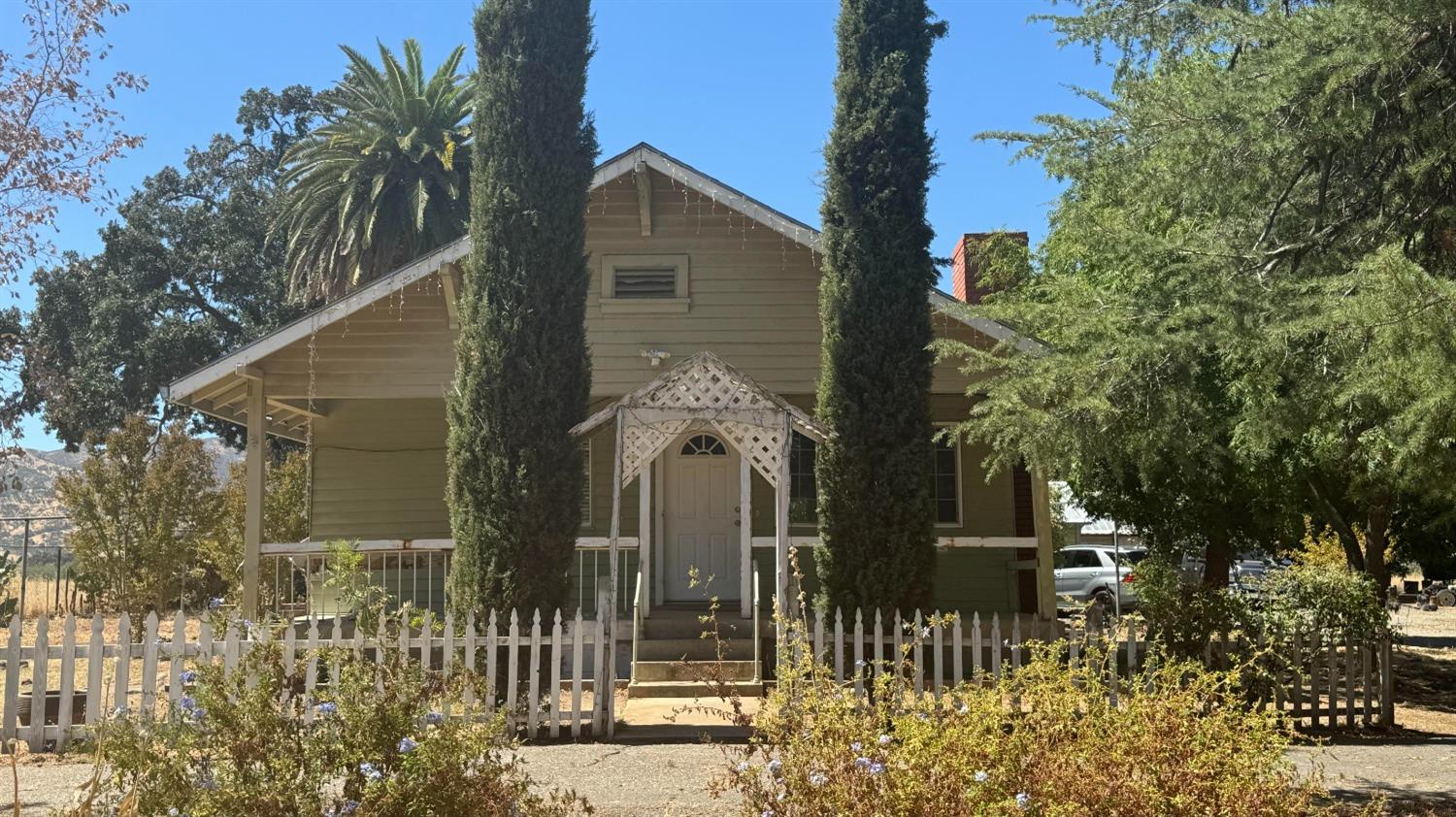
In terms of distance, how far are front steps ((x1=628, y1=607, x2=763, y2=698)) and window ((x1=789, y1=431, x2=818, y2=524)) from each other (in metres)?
2.38

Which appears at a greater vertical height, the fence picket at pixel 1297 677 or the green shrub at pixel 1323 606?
the green shrub at pixel 1323 606

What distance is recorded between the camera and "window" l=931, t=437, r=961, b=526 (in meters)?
15.7

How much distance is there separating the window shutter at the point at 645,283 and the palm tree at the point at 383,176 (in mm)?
16399

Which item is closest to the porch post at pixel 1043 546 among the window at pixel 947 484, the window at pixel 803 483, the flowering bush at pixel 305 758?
the window at pixel 947 484

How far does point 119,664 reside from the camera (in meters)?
9.41

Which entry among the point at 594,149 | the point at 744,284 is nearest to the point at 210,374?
the point at 594,149

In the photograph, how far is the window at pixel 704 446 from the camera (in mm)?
15211

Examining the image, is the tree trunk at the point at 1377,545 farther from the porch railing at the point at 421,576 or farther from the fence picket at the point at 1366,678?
the porch railing at the point at 421,576

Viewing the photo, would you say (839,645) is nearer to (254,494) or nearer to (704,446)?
(704,446)

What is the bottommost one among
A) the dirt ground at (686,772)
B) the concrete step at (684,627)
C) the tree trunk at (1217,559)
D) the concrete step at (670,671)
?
the dirt ground at (686,772)

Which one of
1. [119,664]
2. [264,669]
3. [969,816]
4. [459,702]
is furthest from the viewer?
[119,664]

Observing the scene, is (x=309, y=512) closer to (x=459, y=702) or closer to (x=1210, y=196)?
(x=459, y=702)

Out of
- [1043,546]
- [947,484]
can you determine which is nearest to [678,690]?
[1043,546]

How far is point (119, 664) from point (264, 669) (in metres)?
5.04
